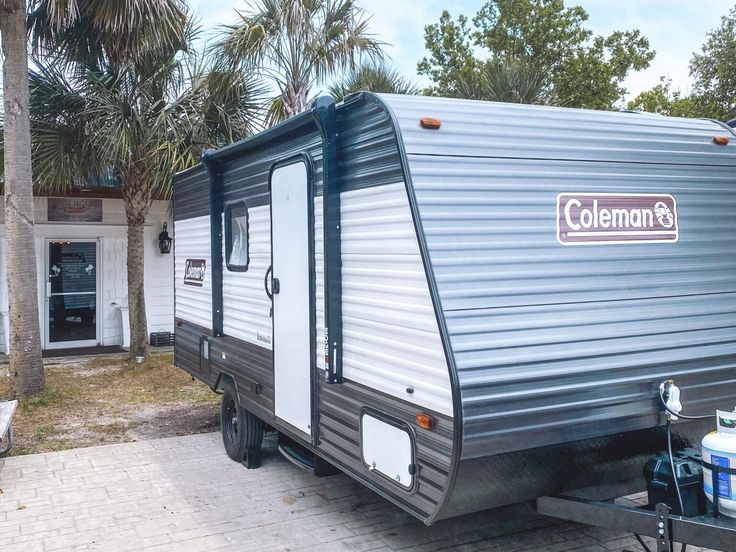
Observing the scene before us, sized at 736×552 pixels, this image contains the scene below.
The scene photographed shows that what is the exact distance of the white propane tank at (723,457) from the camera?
2.89 m

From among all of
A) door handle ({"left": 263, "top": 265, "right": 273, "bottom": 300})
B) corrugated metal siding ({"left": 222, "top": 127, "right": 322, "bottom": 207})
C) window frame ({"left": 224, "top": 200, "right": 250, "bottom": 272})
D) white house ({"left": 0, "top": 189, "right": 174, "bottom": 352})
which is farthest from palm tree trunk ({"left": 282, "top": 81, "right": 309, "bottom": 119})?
door handle ({"left": 263, "top": 265, "right": 273, "bottom": 300})

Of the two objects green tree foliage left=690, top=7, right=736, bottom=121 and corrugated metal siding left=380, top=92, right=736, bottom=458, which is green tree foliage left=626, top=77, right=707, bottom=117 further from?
corrugated metal siding left=380, top=92, right=736, bottom=458

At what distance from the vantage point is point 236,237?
5605mm

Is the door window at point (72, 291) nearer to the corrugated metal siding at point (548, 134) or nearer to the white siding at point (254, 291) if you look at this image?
the white siding at point (254, 291)

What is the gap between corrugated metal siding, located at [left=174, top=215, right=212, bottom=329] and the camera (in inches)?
244

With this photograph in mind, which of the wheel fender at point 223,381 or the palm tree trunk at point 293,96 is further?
the palm tree trunk at point 293,96

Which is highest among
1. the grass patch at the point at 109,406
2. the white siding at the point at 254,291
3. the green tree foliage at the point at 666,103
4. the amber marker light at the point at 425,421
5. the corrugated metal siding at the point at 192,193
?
the green tree foliage at the point at 666,103

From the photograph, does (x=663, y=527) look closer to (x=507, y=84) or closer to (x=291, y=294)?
(x=291, y=294)

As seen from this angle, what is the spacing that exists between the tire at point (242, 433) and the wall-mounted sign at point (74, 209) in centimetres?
685

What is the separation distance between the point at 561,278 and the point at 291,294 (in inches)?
73.1

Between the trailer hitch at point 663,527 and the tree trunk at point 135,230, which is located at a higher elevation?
the tree trunk at point 135,230

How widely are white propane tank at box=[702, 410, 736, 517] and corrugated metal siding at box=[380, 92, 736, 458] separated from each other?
37cm

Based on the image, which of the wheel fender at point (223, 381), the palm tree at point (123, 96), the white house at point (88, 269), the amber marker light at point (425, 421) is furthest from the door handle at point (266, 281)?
the white house at point (88, 269)

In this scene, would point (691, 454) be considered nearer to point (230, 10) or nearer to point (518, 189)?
point (518, 189)
